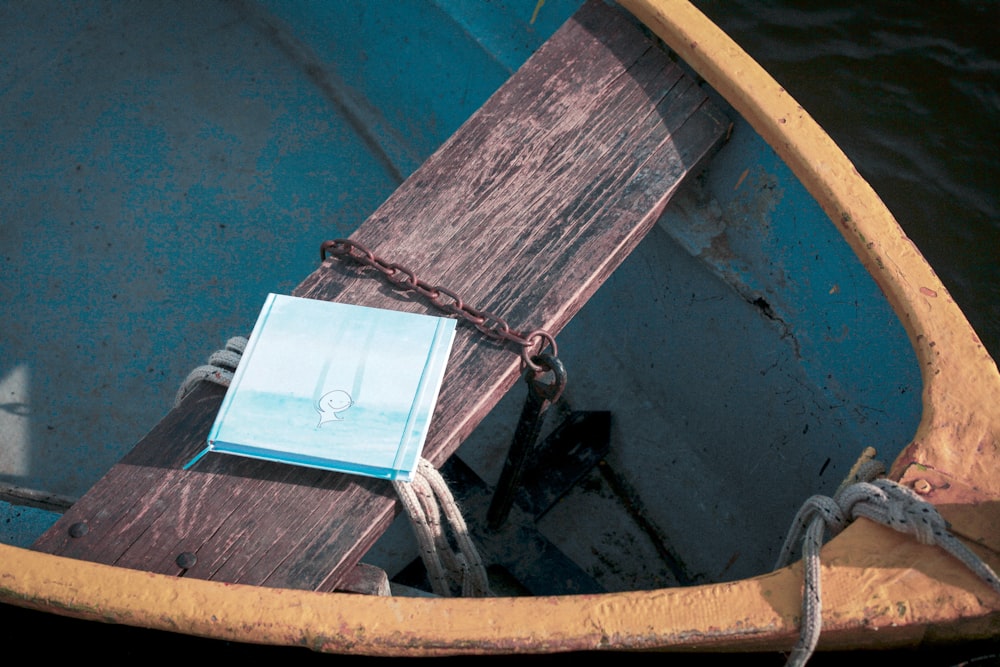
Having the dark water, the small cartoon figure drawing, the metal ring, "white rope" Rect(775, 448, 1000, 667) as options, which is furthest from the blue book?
the dark water

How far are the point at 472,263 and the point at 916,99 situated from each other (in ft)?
9.47

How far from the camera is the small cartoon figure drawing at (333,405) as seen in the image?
1411 mm

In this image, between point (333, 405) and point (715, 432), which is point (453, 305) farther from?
point (715, 432)

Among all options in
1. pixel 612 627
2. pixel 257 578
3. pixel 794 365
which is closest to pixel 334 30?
pixel 794 365

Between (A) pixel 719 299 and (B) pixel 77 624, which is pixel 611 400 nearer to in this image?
(A) pixel 719 299

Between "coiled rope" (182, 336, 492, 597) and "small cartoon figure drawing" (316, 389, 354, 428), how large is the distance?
165mm

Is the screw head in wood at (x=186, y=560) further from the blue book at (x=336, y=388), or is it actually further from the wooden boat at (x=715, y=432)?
the blue book at (x=336, y=388)

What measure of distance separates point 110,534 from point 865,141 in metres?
3.36

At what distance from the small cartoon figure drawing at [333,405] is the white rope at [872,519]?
788 millimetres

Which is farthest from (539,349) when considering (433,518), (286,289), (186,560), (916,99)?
(916,99)

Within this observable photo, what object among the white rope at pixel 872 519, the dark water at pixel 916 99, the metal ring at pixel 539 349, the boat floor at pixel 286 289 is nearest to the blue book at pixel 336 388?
the metal ring at pixel 539 349

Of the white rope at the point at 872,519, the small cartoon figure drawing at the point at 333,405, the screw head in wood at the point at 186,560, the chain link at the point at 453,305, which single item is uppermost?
the white rope at the point at 872,519

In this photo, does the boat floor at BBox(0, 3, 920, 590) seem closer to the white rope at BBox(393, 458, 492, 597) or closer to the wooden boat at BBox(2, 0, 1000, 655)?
the wooden boat at BBox(2, 0, 1000, 655)

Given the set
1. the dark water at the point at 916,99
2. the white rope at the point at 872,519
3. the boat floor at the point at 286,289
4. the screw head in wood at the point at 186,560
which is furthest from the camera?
the dark water at the point at 916,99
